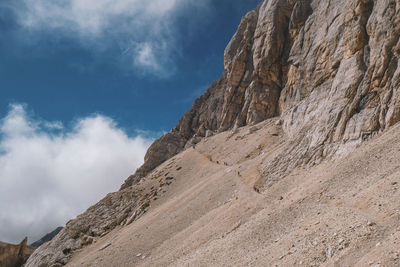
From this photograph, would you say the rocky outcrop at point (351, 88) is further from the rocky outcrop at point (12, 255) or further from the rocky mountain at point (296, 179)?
the rocky outcrop at point (12, 255)

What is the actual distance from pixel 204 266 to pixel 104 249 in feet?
56.6

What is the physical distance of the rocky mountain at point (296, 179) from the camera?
11.4m

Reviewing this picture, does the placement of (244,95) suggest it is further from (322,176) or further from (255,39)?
(322,176)

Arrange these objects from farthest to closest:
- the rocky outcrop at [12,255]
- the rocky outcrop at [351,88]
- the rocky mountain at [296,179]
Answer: the rocky outcrop at [12,255] < the rocky outcrop at [351,88] < the rocky mountain at [296,179]

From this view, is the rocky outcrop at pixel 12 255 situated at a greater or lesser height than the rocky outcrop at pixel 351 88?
greater

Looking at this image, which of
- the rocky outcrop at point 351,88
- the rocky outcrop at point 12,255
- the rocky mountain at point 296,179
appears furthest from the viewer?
the rocky outcrop at point 12,255

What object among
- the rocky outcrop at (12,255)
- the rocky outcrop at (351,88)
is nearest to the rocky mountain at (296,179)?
the rocky outcrop at (351,88)

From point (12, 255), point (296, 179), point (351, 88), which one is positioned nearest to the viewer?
point (296, 179)

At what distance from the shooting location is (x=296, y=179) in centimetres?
2009

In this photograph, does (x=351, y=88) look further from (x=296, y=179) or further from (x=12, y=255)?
(x=12, y=255)

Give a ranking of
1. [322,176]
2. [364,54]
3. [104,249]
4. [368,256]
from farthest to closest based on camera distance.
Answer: [104,249] < [364,54] < [322,176] < [368,256]

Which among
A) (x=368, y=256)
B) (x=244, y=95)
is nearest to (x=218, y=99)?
(x=244, y=95)

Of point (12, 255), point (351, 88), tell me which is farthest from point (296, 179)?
point (12, 255)

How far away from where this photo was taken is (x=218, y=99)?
8194 centimetres
